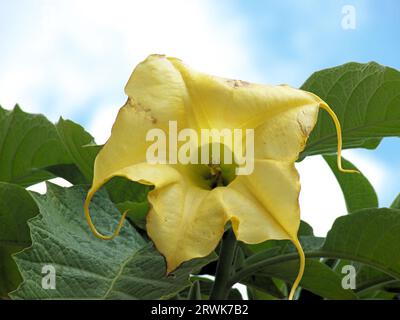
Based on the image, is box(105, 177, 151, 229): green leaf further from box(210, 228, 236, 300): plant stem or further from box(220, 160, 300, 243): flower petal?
box(220, 160, 300, 243): flower petal

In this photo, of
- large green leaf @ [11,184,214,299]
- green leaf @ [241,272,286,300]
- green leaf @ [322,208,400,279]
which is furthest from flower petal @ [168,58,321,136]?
green leaf @ [241,272,286,300]

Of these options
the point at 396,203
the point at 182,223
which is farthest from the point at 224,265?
the point at 396,203

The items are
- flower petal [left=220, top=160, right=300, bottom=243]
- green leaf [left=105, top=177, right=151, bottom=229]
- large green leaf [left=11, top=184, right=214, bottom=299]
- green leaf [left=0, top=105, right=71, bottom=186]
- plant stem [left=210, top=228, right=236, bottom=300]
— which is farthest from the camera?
green leaf [left=0, top=105, right=71, bottom=186]

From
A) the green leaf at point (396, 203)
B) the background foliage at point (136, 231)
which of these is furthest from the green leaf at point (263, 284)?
the green leaf at point (396, 203)

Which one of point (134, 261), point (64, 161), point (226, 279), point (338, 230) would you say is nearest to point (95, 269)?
point (134, 261)

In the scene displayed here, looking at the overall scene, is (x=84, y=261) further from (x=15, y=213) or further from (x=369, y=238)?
(x=369, y=238)

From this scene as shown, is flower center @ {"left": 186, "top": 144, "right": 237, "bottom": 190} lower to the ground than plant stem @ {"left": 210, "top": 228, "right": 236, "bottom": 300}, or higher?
higher

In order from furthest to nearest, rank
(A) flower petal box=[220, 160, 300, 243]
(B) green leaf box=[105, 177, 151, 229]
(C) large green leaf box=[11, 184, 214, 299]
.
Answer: (B) green leaf box=[105, 177, 151, 229] < (C) large green leaf box=[11, 184, 214, 299] < (A) flower petal box=[220, 160, 300, 243]
